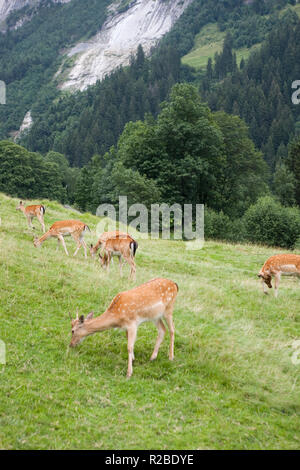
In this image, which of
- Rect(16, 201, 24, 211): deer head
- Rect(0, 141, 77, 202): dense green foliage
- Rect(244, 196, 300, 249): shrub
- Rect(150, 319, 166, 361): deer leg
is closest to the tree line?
Rect(244, 196, 300, 249): shrub

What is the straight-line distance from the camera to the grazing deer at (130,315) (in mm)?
9375

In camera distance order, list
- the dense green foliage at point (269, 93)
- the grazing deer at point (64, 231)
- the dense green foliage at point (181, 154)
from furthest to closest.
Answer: the dense green foliage at point (269, 93), the dense green foliage at point (181, 154), the grazing deer at point (64, 231)

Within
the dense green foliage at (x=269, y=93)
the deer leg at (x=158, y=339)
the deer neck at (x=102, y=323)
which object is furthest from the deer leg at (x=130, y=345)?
the dense green foliage at (x=269, y=93)

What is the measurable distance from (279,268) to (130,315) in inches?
349

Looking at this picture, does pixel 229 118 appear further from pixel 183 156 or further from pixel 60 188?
pixel 60 188

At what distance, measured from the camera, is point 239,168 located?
5441 cm

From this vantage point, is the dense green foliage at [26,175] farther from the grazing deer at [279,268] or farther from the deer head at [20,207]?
the grazing deer at [279,268]

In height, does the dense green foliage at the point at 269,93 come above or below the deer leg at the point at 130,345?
above

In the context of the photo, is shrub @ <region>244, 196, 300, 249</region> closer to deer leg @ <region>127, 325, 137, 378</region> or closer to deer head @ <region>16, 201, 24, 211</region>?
deer head @ <region>16, 201, 24, 211</region>

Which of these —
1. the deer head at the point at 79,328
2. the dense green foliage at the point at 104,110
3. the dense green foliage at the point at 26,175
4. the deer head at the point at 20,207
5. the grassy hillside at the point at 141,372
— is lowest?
the grassy hillside at the point at 141,372

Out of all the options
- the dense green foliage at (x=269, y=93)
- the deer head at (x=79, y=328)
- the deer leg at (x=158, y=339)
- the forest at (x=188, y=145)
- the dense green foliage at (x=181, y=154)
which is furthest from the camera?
the dense green foliage at (x=269, y=93)

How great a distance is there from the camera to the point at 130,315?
939 centimetres

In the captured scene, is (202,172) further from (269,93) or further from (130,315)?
(269,93)

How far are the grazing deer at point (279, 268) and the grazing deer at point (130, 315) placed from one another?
7.58 metres
